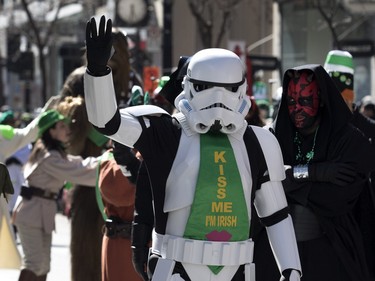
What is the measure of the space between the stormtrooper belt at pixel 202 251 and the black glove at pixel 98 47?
811mm

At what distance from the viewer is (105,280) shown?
682 centimetres

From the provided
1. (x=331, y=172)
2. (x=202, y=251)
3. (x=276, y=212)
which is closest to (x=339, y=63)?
(x=331, y=172)

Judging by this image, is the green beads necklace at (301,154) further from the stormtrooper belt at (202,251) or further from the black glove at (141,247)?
the stormtrooper belt at (202,251)

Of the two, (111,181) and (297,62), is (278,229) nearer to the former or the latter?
(111,181)

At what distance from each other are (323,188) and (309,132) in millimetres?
333

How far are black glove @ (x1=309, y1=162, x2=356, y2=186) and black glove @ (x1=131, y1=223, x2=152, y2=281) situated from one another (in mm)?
1218

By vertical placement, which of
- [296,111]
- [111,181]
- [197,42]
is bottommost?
[197,42]

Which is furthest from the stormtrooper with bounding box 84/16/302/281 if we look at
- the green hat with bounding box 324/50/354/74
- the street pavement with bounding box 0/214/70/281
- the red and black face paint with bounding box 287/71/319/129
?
the street pavement with bounding box 0/214/70/281

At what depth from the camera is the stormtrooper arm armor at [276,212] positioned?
16.6 feet

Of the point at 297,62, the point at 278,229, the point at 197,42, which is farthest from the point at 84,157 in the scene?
the point at 197,42

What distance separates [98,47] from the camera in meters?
4.60

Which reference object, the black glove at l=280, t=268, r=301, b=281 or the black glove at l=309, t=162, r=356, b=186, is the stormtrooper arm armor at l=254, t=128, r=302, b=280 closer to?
the black glove at l=280, t=268, r=301, b=281

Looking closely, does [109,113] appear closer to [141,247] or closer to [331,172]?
[141,247]

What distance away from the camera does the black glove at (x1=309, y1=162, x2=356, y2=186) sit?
6094 millimetres
